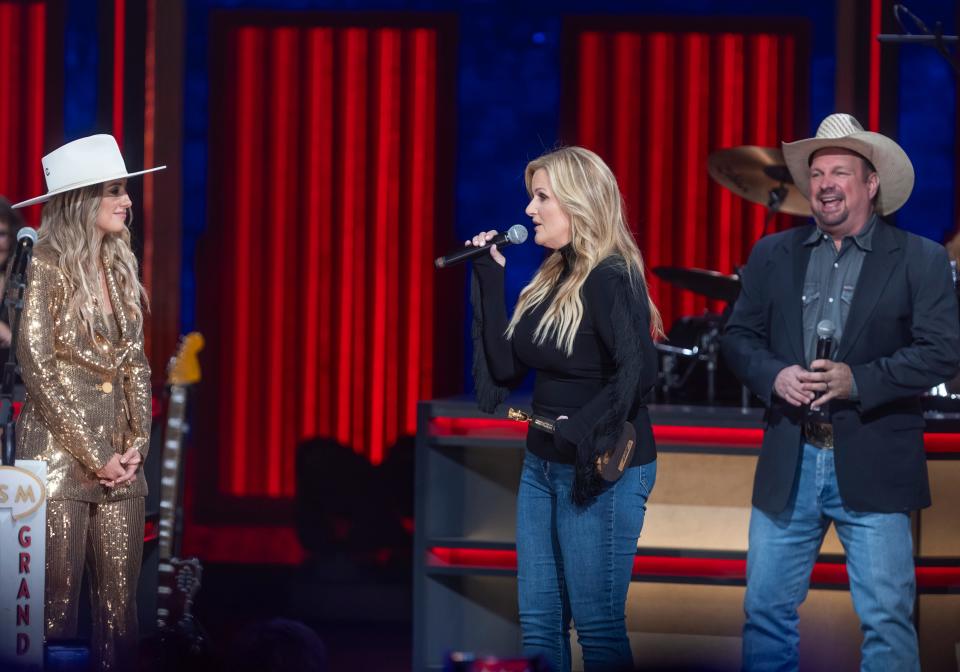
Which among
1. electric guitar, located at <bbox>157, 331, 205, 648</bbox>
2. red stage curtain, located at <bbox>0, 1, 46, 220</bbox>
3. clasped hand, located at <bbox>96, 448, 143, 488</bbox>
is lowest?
electric guitar, located at <bbox>157, 331, 205, 648</bbox>

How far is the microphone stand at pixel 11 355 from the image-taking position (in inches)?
132

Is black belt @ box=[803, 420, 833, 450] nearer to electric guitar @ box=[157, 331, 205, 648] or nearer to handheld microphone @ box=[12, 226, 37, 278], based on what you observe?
handheld microphone @ box=[12, 226, 37, 278]

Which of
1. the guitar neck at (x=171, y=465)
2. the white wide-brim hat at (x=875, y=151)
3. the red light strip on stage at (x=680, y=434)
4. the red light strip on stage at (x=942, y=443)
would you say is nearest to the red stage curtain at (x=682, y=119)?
the red light strip on stage at (x=680, y=434)

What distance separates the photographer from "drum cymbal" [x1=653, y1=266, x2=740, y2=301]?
5457 millimetres

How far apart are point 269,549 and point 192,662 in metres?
4.74

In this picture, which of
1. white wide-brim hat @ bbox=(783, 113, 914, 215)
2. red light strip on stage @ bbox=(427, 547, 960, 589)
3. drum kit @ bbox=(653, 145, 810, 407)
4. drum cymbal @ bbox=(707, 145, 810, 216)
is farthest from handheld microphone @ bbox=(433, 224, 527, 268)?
drum cymbal @ bbox=(707, 145, 810, 216)

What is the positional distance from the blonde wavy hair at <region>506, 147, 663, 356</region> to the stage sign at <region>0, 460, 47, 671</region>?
4.35 ft

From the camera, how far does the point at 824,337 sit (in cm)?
337

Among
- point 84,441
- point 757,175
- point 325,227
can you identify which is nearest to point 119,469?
point 84,441

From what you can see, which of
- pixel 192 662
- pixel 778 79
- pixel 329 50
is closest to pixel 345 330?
pixel 329 50

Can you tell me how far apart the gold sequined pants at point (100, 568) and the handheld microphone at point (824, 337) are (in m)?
1.95

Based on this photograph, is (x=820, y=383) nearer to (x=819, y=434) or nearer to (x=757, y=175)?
(x=819, y=434)

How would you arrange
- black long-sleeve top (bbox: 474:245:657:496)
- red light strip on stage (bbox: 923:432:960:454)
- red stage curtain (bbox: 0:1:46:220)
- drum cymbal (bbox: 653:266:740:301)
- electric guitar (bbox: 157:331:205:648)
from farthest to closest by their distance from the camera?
1. red stage curtain (bbox: 0:1:46:220)
2. drum cymbal (bbox: 653:266:740:301)
3. electric guitar (bbox: 157:331:205:648)
4. red light strip on stage (bbox: 923:432:960:454)
5. black long-sleeve top (bbox: 474:245:657:496)

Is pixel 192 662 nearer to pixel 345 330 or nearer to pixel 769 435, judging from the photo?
pixel 769 435
